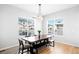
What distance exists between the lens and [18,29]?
1.38 metres

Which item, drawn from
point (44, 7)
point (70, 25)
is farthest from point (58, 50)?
point (44, 7)

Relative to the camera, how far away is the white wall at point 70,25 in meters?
1.32

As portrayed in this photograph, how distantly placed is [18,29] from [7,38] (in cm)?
29

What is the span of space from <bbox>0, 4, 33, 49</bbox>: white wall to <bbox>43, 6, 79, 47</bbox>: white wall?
0.63 m

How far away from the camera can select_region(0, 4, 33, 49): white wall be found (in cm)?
130

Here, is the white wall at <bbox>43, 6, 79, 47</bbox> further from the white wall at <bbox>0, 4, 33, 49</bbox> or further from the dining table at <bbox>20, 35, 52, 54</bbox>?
the white wall at <bbox>0, 4, 33, 49</bbox>

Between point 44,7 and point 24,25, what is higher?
point 44,7

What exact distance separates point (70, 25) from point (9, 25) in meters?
1.28

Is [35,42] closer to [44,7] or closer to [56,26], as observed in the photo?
[56,26]

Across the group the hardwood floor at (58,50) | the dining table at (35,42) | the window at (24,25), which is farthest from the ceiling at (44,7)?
the hardwood floor at (58,50)

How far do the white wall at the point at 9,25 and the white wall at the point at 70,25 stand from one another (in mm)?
635

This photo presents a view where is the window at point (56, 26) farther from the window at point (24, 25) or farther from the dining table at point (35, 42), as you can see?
the window at point (24, 25)

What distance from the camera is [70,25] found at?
1.46m
